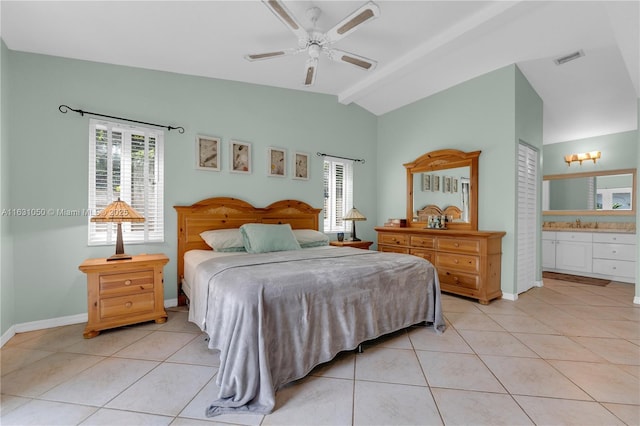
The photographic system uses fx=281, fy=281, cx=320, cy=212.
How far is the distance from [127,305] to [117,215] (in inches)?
33.5

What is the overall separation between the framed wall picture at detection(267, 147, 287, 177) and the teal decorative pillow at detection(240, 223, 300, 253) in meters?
1.05

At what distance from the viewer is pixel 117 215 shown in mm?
2625

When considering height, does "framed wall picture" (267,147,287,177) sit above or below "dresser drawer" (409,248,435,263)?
above

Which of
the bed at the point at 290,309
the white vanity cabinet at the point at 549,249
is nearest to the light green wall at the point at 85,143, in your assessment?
the bed at the point at 290,309

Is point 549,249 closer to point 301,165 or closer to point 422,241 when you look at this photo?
point 422,241

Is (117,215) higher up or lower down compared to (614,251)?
higher up

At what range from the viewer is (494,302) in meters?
3.51

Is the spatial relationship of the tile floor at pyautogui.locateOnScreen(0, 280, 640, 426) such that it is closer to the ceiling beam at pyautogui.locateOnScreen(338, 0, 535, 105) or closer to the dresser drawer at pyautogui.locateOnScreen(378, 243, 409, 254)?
the dresser drawer at pyautogui.locateOnScreen(378, 243, 409, 254)

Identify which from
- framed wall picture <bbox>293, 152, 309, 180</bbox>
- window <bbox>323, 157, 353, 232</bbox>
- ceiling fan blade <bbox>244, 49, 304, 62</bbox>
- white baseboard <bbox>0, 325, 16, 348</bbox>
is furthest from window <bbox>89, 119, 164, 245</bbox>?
window <bbox>323, 157, 353, 232</bbox>

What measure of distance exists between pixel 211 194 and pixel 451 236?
318cm

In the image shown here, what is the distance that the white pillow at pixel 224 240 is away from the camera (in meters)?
3.20

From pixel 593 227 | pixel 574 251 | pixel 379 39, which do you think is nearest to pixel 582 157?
pixel 593 227

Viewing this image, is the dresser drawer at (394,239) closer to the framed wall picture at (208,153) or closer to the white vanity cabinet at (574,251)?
the framed wall picture at (208,153)

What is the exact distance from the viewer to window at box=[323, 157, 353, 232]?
4766mm
